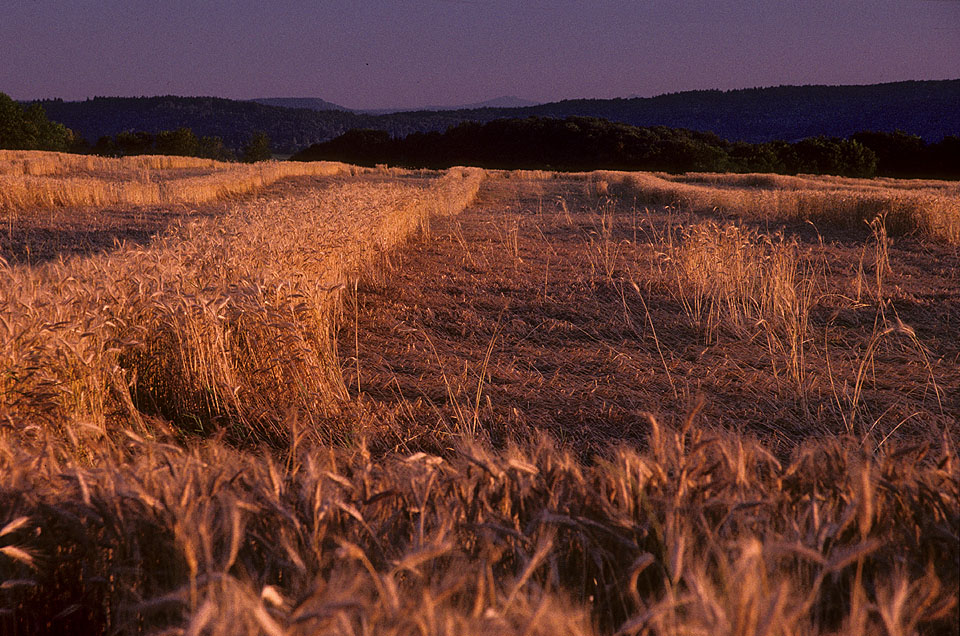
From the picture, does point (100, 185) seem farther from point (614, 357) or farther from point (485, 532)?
point (485, 532)

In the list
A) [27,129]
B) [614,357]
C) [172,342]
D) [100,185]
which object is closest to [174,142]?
[27,129]

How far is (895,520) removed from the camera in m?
1.25

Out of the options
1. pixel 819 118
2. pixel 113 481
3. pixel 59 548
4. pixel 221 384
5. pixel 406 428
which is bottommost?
pixel 406 428

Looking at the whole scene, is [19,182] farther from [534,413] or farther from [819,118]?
[819,118]

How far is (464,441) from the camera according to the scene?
5.78 ft

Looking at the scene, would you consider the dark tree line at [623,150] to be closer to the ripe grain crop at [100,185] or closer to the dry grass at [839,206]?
the dry grass at [839,206]

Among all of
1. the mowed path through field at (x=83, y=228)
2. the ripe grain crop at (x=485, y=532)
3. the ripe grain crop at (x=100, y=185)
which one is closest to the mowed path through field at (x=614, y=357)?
the ripe grain crop at (x=485, y=532)

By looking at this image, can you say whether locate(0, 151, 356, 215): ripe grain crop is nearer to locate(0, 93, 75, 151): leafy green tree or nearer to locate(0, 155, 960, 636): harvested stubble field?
locate(0, 155, 960, 636): harvested stubble field

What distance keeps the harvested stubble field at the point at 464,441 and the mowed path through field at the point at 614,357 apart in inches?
1.1

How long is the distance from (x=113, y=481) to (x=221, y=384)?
1.97 m

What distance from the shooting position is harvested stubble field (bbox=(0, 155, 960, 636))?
3.24 feet

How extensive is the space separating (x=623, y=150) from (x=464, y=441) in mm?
53700

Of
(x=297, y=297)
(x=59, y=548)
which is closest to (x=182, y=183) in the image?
(x=297, y=297)

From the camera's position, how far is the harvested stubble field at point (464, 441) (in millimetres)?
988
